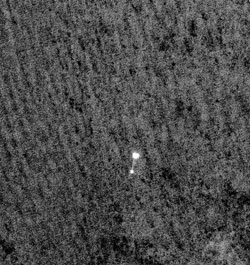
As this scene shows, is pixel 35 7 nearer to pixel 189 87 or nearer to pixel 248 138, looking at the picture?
pixel 189 87

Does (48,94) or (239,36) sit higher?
(239,36)

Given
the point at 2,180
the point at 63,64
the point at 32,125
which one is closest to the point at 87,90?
the point at 63,64

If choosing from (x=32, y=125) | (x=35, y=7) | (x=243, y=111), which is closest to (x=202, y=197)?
(x=243, y=111)

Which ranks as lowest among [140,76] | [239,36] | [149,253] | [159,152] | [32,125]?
[149,253]

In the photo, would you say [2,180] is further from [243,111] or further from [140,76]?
[243,111]

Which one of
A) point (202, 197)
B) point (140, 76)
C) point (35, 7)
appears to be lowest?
point (202, 197)

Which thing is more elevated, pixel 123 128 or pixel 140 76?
pixel 140 76
